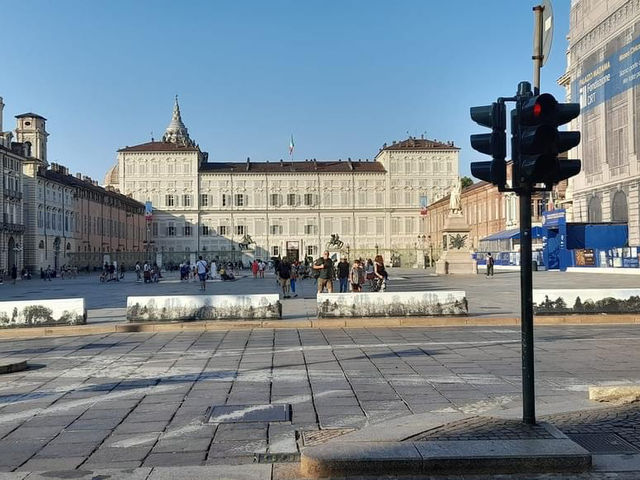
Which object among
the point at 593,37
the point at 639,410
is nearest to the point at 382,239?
the point at 593,37

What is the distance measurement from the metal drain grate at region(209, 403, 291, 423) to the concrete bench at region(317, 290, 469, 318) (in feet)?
30.9

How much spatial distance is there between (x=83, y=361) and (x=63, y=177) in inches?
3157

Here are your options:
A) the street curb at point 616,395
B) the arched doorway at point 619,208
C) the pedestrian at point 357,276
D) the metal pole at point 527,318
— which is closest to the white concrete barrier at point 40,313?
the pedestrian at point 357,276

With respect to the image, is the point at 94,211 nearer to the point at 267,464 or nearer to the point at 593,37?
the point at 593,37

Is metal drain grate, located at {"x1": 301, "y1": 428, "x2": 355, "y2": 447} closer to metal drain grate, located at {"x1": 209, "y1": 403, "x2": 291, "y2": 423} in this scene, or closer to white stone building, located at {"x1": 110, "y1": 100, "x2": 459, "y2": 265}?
metal drain grate, located at {"x1": 209, "y1": 403, "x2": 291, "y2": 423}

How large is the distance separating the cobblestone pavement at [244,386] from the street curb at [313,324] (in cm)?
145

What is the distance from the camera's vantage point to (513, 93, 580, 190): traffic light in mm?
5438

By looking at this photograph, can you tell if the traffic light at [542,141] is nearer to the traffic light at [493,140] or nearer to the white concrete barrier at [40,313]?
the traffic light at [493,140]

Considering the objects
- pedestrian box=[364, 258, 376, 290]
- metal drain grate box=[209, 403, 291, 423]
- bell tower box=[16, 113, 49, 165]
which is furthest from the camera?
bell tower box=[16, 113, 49, 165]

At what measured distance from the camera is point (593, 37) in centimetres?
5156

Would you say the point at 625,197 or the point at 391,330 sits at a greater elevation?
the point at 625,197

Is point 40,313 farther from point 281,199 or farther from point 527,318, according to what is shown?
point 281,199

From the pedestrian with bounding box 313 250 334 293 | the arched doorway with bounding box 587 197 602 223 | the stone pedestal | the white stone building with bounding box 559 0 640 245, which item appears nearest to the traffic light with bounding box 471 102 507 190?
the pedestrian with bounding box 313 250 334 293

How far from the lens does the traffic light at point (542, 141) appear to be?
5.44 meters
